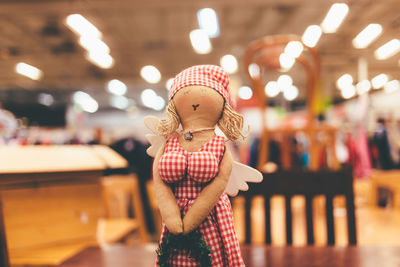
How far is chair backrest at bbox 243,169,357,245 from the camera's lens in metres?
0.95

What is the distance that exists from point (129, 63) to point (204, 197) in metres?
8.38

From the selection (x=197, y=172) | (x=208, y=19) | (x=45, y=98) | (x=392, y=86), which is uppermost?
(x=45, y=98)

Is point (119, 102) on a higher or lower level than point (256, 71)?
higher

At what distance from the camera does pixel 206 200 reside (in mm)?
437

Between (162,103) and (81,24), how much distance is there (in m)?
9.05

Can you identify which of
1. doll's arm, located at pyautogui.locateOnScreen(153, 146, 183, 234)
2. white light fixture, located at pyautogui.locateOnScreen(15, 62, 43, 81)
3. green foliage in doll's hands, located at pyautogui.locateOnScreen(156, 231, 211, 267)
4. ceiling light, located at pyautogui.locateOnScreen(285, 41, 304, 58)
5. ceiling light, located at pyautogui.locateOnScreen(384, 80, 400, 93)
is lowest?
green foliage in doll's hands, located at pyautogui.locateOnScreen(156, 231, 211, 267)

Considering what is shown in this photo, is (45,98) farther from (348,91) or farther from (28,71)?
(348,91)

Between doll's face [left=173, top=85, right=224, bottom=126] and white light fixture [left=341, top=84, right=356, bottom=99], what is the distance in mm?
10466

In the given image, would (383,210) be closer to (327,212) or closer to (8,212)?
(327,212)

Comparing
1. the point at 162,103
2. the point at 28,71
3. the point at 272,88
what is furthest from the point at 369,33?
the point at 162,103

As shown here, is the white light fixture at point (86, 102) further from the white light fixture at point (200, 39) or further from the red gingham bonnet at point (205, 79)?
the red gingham bonnet at point (205, 79)

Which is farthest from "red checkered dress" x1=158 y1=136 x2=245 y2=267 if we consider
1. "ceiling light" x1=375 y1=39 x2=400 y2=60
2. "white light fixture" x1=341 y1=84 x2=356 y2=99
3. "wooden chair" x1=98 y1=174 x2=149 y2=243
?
"white light fixture" x1=341 y1=84 x2=356 y2=99

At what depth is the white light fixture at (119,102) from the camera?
42.4ft

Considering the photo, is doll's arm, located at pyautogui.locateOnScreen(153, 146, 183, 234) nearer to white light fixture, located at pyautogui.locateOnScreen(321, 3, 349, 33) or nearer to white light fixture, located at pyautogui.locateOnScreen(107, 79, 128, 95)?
white light fixture, located at pyautogui.locateOnScreen(321, 3, 349, 33)
